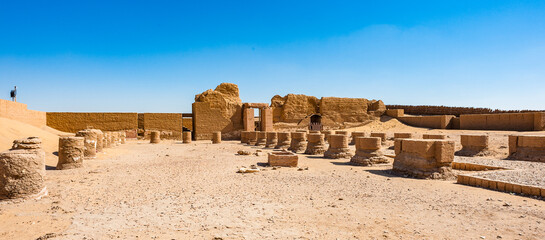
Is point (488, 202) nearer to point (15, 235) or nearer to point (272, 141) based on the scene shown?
point (15, 235)

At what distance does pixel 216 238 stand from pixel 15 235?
262 cm

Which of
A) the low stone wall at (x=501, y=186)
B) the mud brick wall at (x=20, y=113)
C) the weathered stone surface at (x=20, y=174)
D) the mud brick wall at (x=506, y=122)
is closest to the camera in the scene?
the weathered stone surface at (x=20, y=174)

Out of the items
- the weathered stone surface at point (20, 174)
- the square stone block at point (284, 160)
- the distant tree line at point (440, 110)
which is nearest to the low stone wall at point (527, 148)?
the square stone block at point (284, 160)

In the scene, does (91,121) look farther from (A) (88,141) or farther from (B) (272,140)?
(B) (272,140)

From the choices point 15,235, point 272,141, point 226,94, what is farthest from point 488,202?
point 226,94

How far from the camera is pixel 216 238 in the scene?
370 cm

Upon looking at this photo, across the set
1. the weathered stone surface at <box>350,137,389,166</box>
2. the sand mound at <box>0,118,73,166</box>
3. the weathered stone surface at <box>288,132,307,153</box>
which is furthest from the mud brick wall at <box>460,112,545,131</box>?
the sand mound at <box>0,118,73,166</box>

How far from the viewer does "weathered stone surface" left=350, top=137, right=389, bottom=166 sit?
964cm

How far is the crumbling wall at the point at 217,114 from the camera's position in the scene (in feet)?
74.3

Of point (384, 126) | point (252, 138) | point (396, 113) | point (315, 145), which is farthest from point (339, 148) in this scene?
point (396, 113)

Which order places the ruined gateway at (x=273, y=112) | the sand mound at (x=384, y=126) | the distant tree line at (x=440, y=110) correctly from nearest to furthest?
1. the ruined gateway at (x=273, y=112)
2. the sand mound at (x=384, y=126)
3. the distant tree line at (x=440, y=110)

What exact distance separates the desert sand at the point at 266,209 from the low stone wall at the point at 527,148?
5412 mm

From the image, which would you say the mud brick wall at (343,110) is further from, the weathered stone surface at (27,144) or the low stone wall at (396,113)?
the weathered stone surface at (27,144)

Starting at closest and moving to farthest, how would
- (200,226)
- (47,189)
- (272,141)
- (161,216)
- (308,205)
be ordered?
(200,226) < (161,216) < (308,205) < (47,189) < (272,141)
